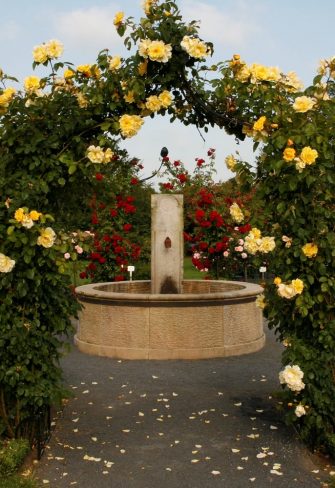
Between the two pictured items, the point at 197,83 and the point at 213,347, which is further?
the point at 213,347

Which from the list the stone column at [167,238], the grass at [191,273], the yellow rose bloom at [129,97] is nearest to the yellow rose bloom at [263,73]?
the yellow rose bloom at [129,97]

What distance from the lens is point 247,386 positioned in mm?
6383

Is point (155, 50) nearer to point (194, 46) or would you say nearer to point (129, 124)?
point (194, 46)

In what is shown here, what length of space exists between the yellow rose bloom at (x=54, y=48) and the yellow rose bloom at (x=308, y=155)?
6.12ft

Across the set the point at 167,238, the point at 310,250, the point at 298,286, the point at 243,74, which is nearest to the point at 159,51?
the point at 243,74

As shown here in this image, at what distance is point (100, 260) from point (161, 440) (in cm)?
678

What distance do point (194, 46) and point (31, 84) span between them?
3.99 ft

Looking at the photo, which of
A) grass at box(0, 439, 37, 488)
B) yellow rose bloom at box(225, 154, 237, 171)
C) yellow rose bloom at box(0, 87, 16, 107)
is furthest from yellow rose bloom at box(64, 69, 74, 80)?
grass at box(0, 439, 37, 488)

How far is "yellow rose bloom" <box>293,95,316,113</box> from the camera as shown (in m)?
4.12

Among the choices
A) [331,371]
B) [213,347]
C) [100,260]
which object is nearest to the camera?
[331,371]

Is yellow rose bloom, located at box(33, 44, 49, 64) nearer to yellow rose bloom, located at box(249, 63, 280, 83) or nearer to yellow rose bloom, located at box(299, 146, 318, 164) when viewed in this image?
yellow rose bloom, located at box(249, 63, 280, 83)

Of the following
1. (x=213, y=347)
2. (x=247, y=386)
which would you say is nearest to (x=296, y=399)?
(x=247, y=386)

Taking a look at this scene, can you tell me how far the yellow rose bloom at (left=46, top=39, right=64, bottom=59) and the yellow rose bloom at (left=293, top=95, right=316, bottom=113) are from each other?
1712 millimetres

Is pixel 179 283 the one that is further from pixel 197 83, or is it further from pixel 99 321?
pixel 197 83
